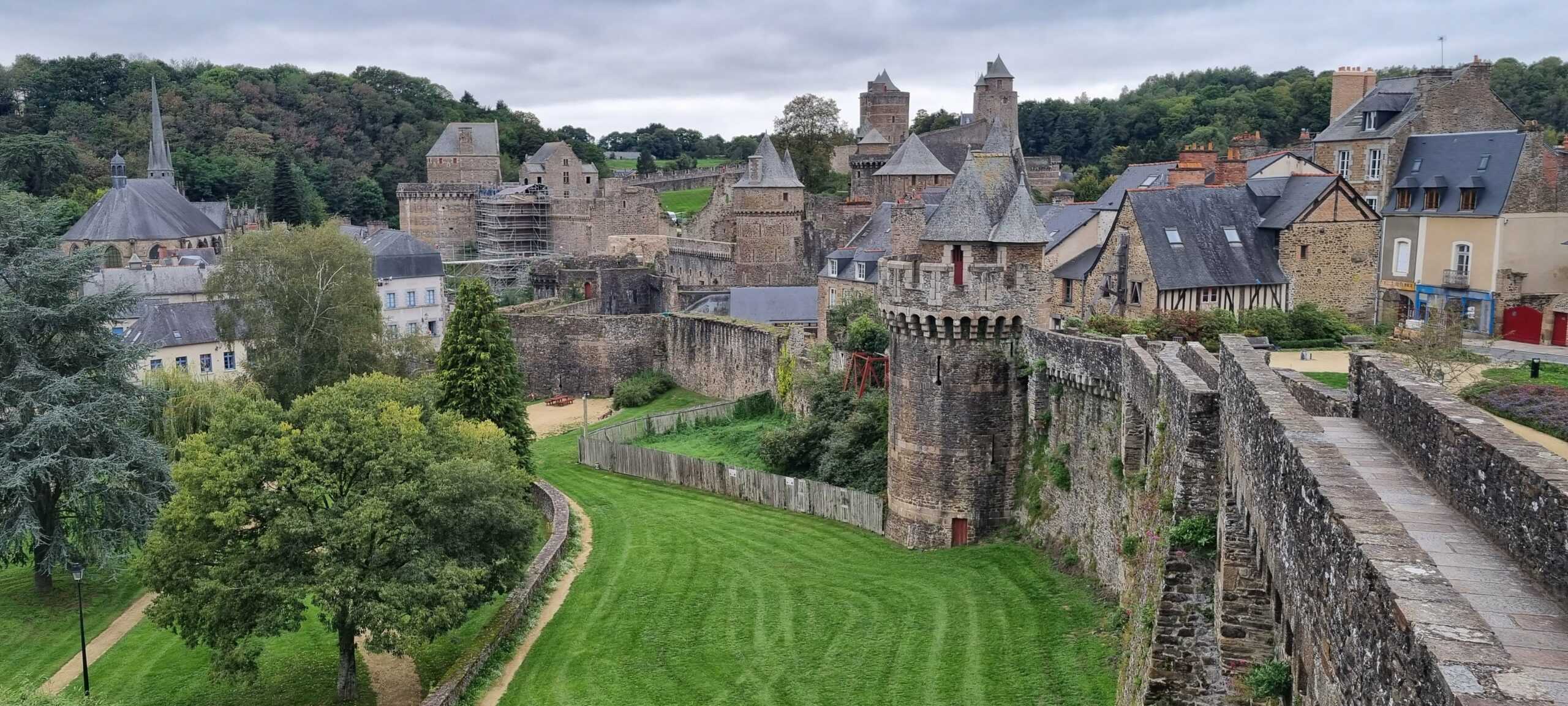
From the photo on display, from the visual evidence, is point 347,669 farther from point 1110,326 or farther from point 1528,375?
point 1528,375

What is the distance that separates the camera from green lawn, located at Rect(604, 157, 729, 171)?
134812 millimetres

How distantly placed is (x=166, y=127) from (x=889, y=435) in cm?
10652

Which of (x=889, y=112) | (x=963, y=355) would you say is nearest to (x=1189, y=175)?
(x=963, y=355)

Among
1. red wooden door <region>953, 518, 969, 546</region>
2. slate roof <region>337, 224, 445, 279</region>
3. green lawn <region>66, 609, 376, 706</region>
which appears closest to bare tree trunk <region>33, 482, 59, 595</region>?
green lawn <region>66, 609, 376, 706</region>

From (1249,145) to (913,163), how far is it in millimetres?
14851

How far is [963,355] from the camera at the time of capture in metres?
24.6

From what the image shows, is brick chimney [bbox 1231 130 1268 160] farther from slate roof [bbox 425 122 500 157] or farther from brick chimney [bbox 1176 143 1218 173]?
slate roof [bbox 425 122 500 157]

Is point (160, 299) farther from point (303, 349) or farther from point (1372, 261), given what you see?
point (1372, 261)

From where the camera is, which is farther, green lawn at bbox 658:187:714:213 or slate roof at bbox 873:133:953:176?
green lawn at bbox 658:187:714:213

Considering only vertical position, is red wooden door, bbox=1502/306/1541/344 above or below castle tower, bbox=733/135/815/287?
below

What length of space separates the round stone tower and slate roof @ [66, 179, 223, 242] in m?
63.5

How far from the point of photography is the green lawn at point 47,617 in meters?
24.8

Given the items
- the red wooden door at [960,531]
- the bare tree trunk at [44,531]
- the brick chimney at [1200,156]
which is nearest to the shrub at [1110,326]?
the red wooden door at [960,531]

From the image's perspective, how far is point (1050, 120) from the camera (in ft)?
350
